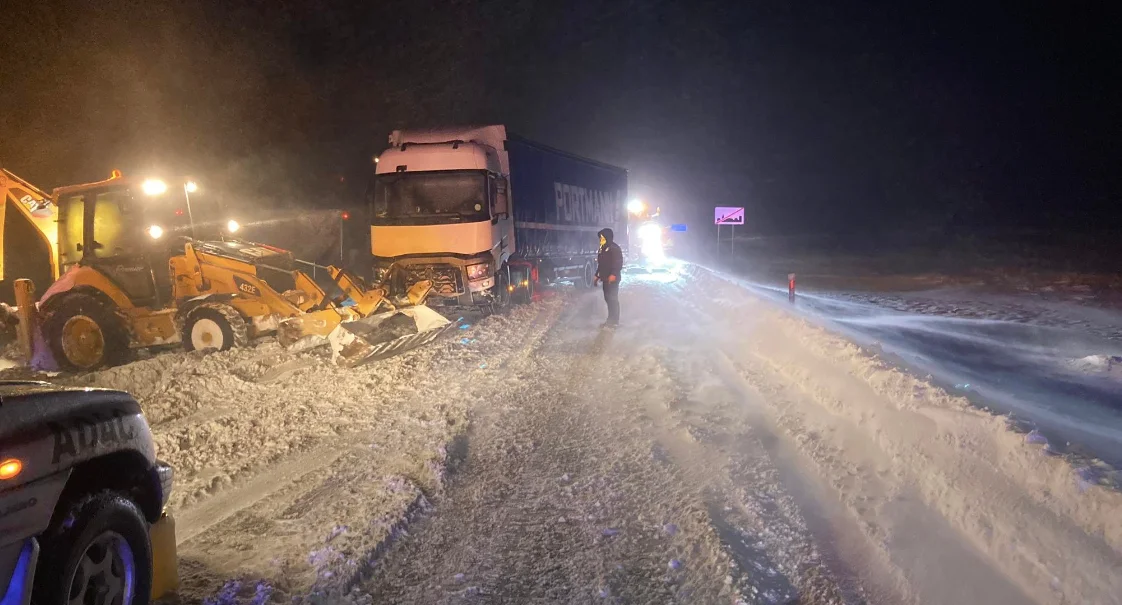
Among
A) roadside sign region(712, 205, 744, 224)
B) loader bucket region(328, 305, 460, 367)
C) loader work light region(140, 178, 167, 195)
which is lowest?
loader bucket region(328, 305, 460, 367)

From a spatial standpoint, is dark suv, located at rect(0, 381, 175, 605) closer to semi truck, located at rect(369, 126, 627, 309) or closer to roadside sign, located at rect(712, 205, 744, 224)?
semi truck, located at rect(369, 126, 627, 309)

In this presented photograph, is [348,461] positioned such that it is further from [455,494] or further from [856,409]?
[856,409]

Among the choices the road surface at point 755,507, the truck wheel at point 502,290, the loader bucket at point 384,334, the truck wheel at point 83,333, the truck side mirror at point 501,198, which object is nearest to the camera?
the road surface at point 755,507

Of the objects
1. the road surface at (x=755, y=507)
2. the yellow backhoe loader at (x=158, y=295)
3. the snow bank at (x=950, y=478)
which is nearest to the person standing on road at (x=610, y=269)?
the yellow backhoe loader at (x=158, y=295)

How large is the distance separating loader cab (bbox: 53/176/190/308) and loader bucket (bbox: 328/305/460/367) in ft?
11.9

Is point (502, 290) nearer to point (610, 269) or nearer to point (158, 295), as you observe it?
point (610, 269)

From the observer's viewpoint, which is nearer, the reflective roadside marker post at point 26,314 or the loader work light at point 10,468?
the loader work light at point 10,468

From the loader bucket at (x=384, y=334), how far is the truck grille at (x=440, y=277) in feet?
7.31

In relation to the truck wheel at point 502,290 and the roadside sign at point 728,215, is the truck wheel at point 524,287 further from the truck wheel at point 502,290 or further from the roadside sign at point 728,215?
the roadside sign at point 728,215

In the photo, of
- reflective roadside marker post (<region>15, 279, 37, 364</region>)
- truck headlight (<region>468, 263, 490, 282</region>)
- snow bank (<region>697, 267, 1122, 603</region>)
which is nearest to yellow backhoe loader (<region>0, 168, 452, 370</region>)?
reflective roadside marker post (<region>15, 279, 37, 364</region>)

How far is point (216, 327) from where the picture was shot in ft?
37.6

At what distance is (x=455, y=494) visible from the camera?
18.3ft

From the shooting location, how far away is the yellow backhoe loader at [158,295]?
11.5 m

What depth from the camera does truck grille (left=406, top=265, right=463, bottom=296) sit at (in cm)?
1479
